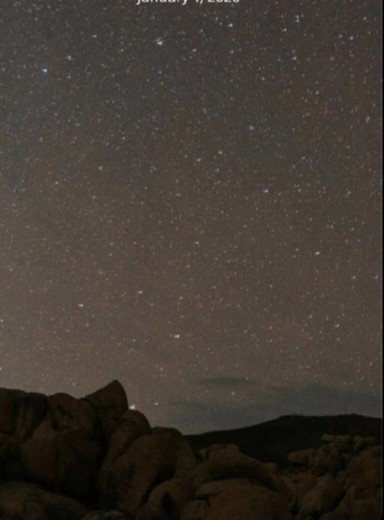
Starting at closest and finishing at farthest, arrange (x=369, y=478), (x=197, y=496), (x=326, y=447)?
(x=197, y=496) → (x=369, y=478) → (x=326, y=447)


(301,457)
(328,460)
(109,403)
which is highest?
(109,403)

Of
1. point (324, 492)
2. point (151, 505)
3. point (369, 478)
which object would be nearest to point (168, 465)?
point (151, 505)

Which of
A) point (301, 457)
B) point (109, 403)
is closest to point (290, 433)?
point (301, 457)

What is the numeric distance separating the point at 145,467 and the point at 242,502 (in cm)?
241

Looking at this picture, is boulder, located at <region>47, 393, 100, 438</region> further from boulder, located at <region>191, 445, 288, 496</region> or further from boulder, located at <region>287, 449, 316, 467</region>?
boulder, located at <region>287, 449, 316, 467</region>

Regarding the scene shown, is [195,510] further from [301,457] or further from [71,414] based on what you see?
[301,457]

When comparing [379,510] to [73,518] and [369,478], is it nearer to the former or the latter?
[369,478]

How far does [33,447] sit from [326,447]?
19118 mm

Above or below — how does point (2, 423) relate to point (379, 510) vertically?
above

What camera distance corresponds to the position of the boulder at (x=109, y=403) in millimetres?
14758

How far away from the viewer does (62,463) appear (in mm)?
12805

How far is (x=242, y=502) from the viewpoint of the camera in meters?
11.3

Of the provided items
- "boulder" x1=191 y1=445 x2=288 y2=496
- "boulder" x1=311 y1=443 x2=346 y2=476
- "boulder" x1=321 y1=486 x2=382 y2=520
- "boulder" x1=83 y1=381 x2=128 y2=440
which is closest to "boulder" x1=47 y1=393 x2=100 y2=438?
"boulder" x1=83 y1=381 x2=128 y2=440

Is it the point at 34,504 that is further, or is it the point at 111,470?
the point at 111,470
